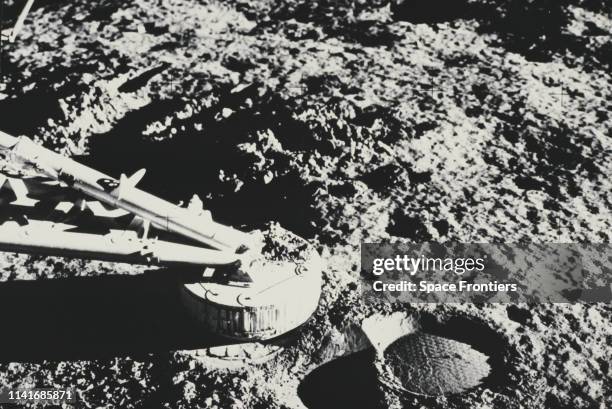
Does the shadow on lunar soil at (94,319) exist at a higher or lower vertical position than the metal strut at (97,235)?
lower

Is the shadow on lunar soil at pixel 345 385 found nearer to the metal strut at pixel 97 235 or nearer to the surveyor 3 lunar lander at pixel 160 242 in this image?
the surveyor 3 lunar lander at pixel 160 242

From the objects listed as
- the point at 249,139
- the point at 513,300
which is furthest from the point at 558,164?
the point at 249,139

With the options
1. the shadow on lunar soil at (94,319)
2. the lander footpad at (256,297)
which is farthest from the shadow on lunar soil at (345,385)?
the shadow on lunar soil at (94,319)

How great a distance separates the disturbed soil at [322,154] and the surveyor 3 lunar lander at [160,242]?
10.2 inches

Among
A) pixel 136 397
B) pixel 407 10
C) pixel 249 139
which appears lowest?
pixel 136 397

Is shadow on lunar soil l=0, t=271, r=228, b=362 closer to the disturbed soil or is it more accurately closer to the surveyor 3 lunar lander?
the disturbed soil

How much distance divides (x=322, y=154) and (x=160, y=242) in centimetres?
148

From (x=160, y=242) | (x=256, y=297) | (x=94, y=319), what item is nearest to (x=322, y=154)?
(x=256, y=297)

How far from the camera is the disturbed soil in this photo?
8.64 ft

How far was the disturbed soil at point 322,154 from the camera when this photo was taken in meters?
2.63

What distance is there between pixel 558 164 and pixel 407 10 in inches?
82.7

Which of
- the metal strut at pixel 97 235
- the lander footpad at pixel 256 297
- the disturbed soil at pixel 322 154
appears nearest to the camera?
the metal strut at pixel 97 235

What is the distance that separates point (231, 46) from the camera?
4.64m

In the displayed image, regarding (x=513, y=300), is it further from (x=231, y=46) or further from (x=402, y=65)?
(x=231, y=46)
